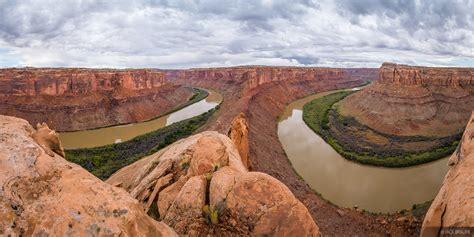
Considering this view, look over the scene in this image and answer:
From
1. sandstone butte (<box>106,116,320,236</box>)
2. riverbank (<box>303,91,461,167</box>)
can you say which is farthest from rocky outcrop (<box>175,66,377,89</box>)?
sandstone butte (<box>106,116,320,236</box>)

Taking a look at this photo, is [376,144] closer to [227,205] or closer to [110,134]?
[227,205]

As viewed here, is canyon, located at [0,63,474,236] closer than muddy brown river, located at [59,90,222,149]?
Yes

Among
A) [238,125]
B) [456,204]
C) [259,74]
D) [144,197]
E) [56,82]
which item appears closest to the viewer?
[456,204]

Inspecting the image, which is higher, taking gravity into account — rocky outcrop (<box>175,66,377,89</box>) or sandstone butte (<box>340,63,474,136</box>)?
rocky outcrop (<box>175,66,377,89</box>)

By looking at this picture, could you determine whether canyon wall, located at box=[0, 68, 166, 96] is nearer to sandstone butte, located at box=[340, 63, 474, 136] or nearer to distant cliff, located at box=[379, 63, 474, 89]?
sandstone butte, located at box=[340, 63, 474, 136]

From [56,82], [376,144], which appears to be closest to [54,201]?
[376,144]

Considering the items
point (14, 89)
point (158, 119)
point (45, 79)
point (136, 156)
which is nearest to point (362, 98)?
point (158, 119)

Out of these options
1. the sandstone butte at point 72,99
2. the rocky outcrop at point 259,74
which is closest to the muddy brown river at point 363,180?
the sandstone butte at point 72,99
